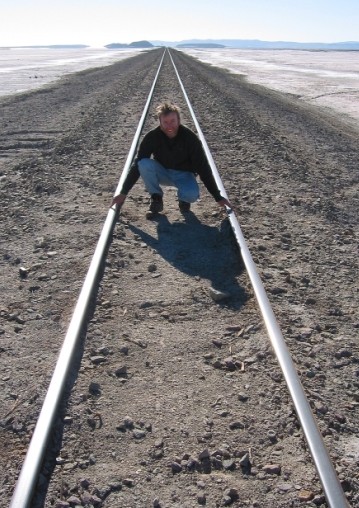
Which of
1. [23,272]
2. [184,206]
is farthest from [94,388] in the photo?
[184,206]

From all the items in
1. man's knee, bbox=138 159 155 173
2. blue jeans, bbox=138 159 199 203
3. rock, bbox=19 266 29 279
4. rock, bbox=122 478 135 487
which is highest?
man's knee, bbox=138 159 155 173

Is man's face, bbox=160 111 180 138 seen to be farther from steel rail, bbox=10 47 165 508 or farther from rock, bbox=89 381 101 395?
rock, bbox=89 381 101 395

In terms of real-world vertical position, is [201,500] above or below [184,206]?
below

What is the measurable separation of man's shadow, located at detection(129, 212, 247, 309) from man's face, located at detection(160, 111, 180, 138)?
0.93 meters

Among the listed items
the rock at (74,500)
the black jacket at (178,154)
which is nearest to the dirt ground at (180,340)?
the rock at (74,500)

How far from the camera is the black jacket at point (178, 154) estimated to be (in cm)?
546

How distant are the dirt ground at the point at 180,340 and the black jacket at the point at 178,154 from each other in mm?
433

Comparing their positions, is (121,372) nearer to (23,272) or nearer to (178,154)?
(23,272)

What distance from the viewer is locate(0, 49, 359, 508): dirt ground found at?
2.40 meters

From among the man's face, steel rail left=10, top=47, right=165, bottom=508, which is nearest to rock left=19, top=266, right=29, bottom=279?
steel rail left=10, top=47, right=165, bottom=508

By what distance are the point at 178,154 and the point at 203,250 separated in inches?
51.2

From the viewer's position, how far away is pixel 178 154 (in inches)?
224

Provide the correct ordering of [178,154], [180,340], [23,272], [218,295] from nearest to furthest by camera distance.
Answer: [180,340] < [218,295] < [23,272] < [178,154]

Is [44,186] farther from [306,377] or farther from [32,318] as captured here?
[306,377]
